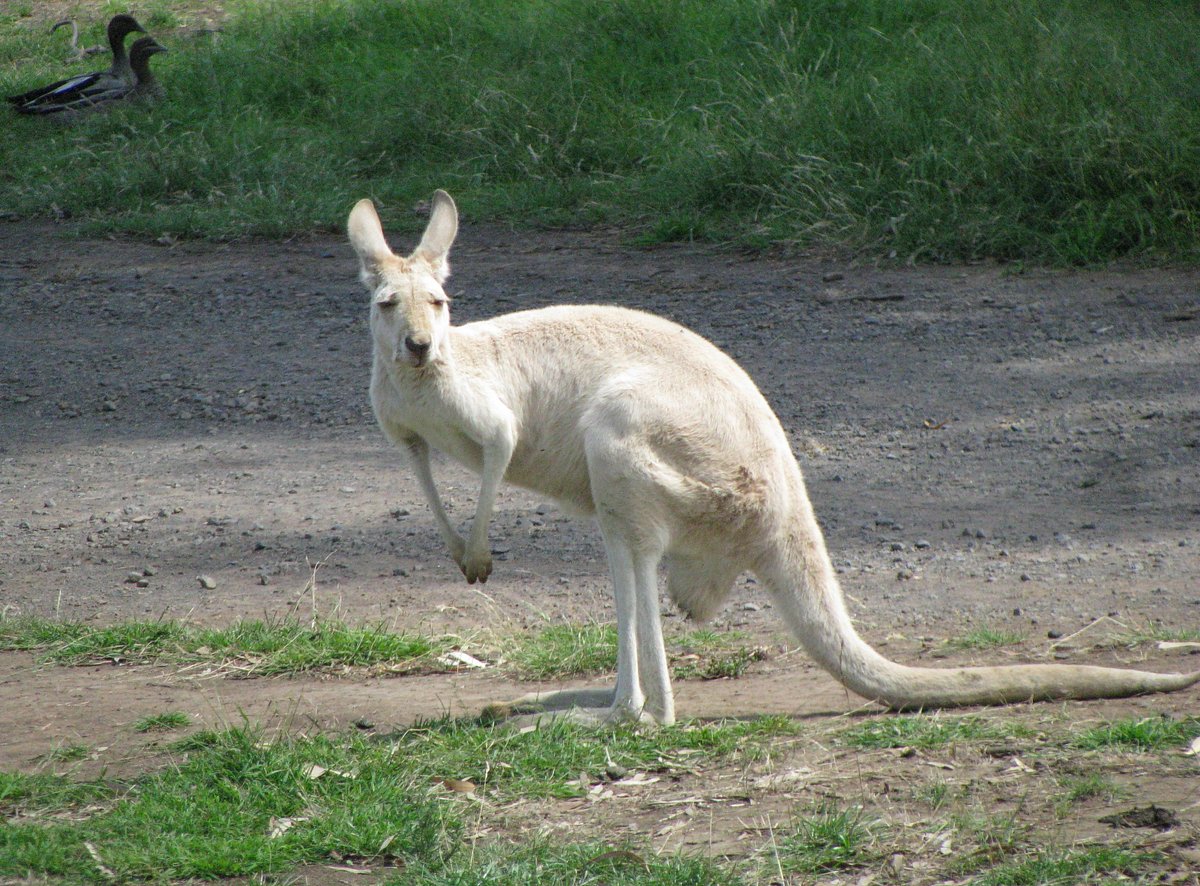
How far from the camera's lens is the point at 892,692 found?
317cm

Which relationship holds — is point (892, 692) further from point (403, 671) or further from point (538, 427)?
point (403, 671)

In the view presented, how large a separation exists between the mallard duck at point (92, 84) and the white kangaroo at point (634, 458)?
7.54m

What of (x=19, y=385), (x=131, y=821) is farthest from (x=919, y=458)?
(x=19, y=385)

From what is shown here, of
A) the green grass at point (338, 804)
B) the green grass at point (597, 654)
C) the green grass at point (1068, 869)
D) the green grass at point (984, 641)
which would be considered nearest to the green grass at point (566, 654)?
the green grass at point (597, 654)

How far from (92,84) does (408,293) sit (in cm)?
798

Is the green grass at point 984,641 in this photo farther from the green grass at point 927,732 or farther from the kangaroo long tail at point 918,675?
Result: the green grass at point 927,732

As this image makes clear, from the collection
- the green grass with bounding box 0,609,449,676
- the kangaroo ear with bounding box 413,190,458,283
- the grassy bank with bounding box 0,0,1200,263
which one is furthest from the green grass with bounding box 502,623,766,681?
the grassy bank with bounding box 0,0,1200,263

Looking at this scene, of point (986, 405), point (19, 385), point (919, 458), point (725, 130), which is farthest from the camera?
point (725, 130)

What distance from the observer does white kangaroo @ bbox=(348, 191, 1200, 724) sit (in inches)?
124

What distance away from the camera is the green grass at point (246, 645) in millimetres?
3762

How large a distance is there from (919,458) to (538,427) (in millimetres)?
2181

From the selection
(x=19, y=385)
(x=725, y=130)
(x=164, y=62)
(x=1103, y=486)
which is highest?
(x=164, y=62)

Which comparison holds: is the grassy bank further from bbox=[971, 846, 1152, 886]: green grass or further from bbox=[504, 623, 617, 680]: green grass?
bbox=[971, 846, 1152, 886]: green grass

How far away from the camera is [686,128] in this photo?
27.9 feet
